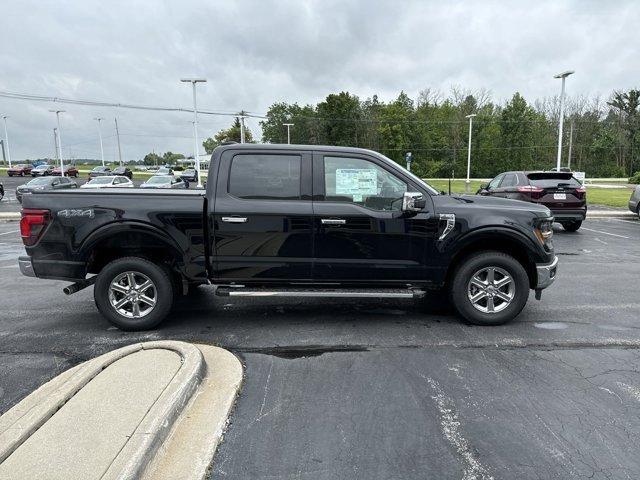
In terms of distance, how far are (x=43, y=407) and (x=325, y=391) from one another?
199 cm

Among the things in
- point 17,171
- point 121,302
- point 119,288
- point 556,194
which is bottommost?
point 121,302

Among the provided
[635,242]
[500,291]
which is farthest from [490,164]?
[500,291]

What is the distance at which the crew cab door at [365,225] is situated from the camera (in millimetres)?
4867

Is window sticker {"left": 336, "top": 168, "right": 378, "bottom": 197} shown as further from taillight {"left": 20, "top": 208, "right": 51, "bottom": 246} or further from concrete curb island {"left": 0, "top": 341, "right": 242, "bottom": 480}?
taillight {"left": 20, "top": 208, "right": 51, "bottom": 246}

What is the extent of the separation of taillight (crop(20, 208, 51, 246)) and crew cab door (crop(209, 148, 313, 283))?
1.72 m

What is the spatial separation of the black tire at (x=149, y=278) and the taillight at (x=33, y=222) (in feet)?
2.46

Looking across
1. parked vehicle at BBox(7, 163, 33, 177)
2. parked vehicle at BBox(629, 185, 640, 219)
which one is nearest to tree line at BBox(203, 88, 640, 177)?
parked vehicle at BBox(7, 163, 33, 177)

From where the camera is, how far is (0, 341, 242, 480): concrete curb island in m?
2.60

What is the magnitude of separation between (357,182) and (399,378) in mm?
2093

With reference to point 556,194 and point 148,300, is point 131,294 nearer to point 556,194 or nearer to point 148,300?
point 148,300

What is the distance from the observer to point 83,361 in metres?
4.25

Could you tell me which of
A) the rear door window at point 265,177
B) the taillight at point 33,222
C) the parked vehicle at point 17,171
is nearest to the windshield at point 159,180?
the taillight at point 33,222

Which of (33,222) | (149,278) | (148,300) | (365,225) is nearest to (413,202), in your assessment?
(365,225)

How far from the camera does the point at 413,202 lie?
472cm
